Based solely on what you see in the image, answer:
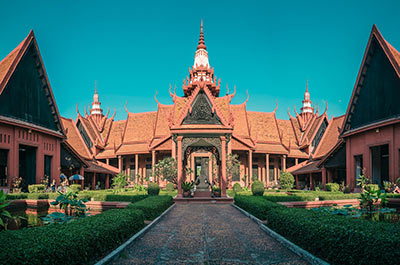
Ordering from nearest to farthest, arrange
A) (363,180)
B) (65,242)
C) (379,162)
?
(65,242) < (363,180) < (379,162)

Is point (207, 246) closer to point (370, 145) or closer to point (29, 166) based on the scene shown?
point (370, 145)

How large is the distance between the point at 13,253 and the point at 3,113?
15.4m

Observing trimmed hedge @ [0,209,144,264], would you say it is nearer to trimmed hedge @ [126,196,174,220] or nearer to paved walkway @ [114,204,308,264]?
paved walkway @ [114,204,308,264]

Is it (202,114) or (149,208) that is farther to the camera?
(202,114)

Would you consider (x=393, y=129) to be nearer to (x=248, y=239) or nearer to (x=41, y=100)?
(x=248, y=239)

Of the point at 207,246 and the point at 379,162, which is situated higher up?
the point at 379,162

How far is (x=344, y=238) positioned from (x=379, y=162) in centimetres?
1745

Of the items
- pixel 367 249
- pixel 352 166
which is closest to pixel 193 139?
pixel 352 166

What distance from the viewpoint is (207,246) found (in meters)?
6.21

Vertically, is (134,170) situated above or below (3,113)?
below

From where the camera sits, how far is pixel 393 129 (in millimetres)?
15719

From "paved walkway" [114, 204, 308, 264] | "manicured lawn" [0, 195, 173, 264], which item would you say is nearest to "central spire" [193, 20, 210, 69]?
"paved walkway" [114, 204, 308, 264]

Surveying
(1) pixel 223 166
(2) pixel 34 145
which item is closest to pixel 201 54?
(1) pixel 223 166

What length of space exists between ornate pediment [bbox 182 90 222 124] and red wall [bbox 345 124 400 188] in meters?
8.49
